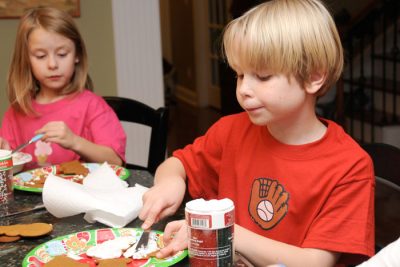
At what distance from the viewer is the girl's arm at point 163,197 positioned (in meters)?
1.38

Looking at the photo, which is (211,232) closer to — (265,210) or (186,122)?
(265,210)

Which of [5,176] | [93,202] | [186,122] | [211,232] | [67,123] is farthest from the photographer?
[186,122]

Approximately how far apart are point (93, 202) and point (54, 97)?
0.89m

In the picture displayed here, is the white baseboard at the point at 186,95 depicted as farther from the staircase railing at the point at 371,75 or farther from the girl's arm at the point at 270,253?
the girl's arm at the point at 270,253

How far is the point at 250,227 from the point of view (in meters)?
1.46

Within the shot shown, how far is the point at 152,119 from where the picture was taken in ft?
7.49

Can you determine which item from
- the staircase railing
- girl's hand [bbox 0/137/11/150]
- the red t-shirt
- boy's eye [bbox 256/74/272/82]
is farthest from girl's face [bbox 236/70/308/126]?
the staircase railing

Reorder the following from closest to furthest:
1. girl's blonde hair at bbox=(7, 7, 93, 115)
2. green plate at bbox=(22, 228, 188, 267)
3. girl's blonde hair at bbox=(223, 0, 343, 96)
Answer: green plate at bbox=(22, 228, 188, 267), girl's blonde hair at bbox=(223, 0, 343, 96), girl's blonde hair at bbox=(7, 7, 93, 115)

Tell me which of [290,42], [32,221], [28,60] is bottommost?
[32,221]

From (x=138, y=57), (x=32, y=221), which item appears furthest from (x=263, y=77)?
(x=138, y=57)

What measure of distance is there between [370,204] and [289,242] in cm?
20

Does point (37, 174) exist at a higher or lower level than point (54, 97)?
lower

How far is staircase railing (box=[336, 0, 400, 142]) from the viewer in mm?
5145

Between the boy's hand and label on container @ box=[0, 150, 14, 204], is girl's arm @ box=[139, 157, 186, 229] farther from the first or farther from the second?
label on container @ box=[0, 150, 14, 204]
